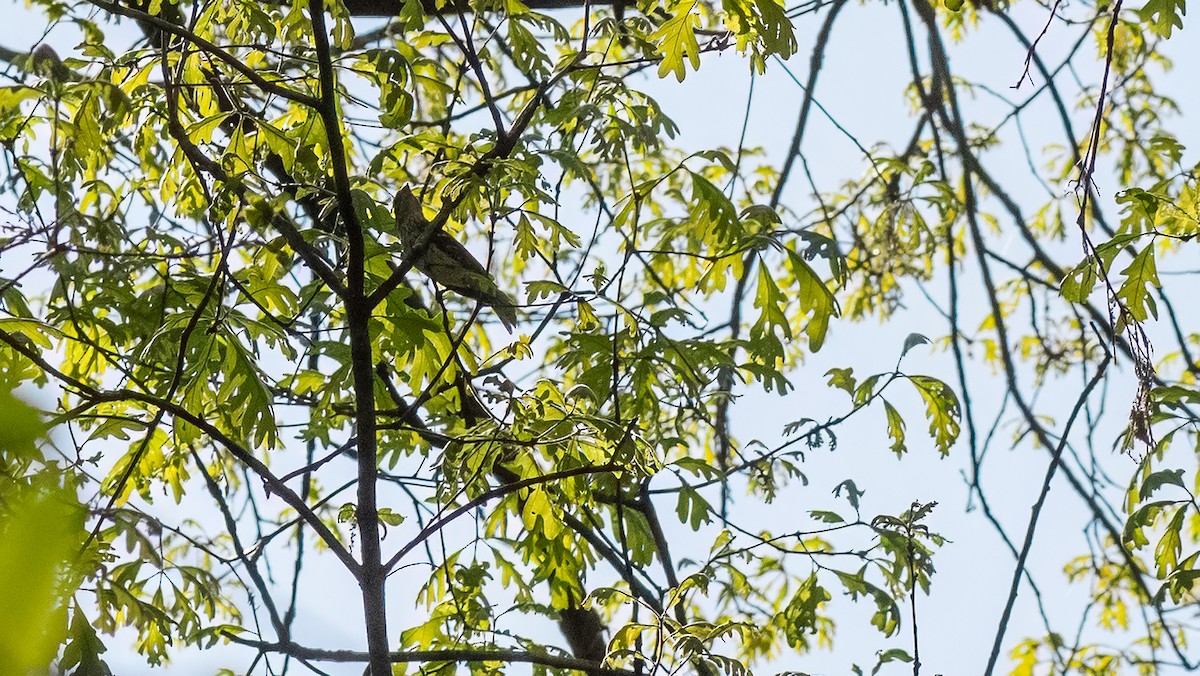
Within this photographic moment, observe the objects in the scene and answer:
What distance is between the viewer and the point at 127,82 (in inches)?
61.5

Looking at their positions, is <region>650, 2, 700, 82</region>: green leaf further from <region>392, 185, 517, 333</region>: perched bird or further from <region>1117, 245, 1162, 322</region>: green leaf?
<region>1117, 245, 1162, 322</region>: green leaf

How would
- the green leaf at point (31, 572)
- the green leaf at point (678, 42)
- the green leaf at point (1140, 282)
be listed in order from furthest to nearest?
the green leaf at point (1140, 282), the green leaf at point (678, 42), the green leaf at point (31, 572)

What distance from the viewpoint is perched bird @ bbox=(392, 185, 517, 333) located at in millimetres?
1545

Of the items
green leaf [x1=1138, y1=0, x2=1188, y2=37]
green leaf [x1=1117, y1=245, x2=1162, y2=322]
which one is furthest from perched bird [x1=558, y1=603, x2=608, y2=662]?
green leaf [x1=1138, y1=0, x2=1188, y2=37]

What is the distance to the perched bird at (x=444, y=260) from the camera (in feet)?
5.07

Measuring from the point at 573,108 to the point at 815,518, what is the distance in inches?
39.3

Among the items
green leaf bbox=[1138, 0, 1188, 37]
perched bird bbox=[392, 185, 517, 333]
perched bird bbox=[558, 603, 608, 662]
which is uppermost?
green leaf bbox=[1138, 0, 1188, 37]

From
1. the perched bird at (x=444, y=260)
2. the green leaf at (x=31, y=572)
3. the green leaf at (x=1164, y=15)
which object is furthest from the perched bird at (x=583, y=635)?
the green leaf at (x=31, y=572)

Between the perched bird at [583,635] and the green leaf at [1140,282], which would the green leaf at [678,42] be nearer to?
the green leaf at [1140,282]

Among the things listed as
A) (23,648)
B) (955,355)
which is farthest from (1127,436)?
(23,648)

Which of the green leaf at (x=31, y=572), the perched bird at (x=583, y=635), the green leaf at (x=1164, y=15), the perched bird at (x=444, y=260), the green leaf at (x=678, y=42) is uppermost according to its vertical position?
the green leaf at (x=1164, y=15)

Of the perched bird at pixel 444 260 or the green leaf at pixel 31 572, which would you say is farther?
the perched bird at pixel 444 260

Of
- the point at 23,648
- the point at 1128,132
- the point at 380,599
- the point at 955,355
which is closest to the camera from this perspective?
the point at 23,648

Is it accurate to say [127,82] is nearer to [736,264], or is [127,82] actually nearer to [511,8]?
[511,8]
